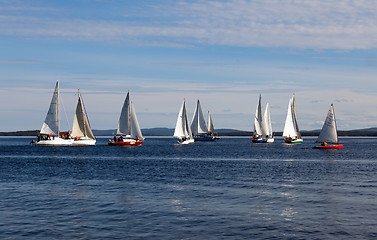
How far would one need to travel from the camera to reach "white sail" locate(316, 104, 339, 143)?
107 metres

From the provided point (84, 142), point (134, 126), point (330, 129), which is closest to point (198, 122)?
point (84, 142)

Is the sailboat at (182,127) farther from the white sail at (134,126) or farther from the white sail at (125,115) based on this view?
the white sail at (125,115)

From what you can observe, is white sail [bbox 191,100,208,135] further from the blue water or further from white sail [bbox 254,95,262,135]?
the blue water

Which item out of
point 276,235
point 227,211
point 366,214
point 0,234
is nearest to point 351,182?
point 366,214

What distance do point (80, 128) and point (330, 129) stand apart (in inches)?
2802

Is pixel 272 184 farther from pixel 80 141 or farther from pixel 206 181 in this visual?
pixel 80 141

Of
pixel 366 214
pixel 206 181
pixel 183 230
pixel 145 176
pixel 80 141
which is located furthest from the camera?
pixel 80 141

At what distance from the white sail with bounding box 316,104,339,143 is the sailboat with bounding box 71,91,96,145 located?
6699 cm

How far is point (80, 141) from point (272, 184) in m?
101

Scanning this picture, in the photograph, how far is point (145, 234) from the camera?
22.9 meters

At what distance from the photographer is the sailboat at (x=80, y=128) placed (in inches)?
5015

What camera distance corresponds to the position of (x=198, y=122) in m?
184

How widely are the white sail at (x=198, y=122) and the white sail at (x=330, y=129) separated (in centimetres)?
7407

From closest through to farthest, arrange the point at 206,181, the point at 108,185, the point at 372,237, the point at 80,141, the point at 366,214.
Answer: the point at 372,237
the point at 366,214
the point at 108,185
the point at 206,181
the point at 80,141
